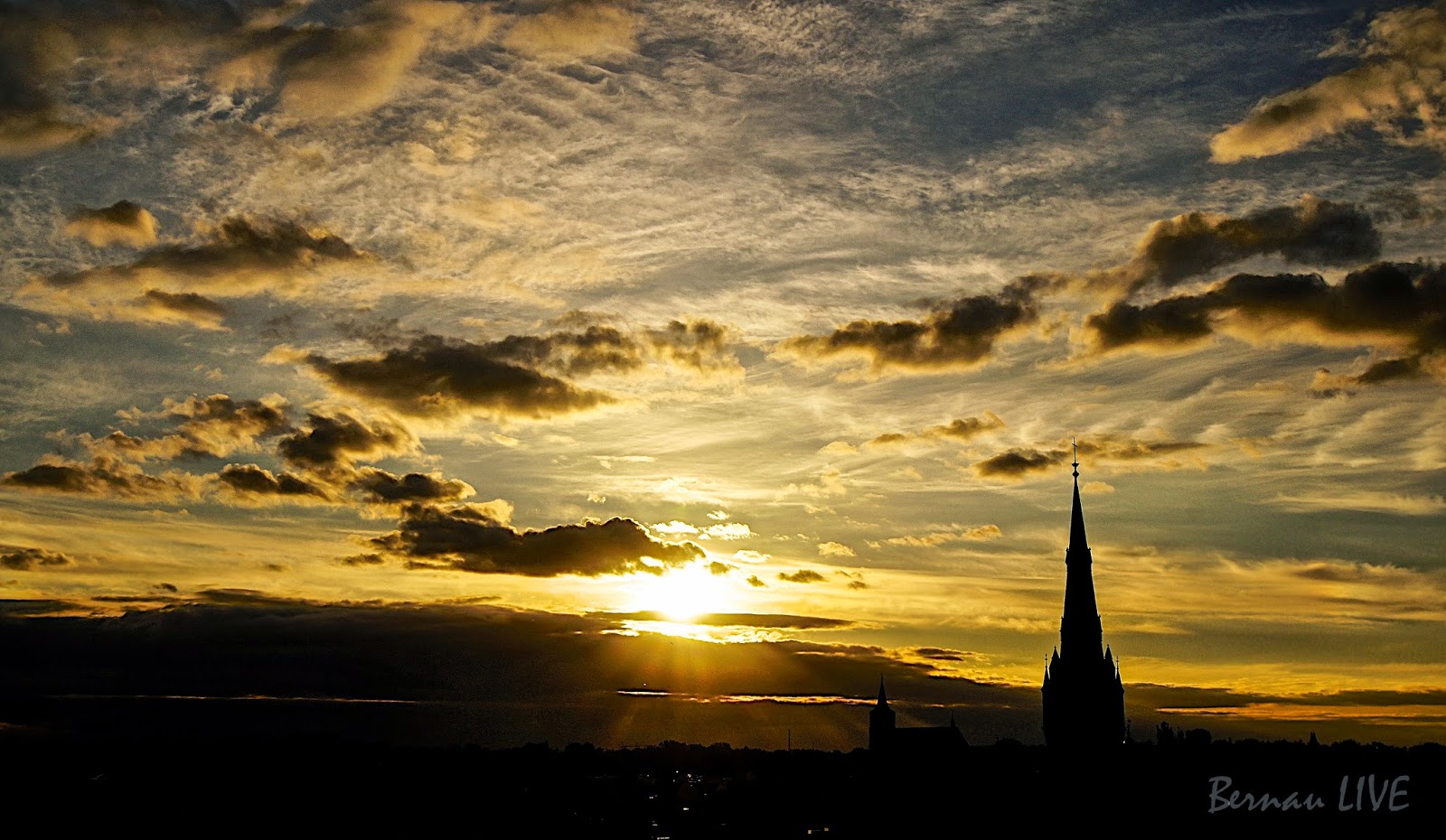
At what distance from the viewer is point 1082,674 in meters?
135

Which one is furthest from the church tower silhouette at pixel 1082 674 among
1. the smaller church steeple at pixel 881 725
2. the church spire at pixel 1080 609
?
the smaller church steeple at pixel 881 725

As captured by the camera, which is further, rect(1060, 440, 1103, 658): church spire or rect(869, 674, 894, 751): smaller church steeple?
rect(869, 674, 894, 751): smaller church steeple

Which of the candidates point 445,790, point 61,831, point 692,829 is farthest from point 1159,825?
point 61,831

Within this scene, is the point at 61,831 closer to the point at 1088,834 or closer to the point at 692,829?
the point at 692,829

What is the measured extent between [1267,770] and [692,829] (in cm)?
6925

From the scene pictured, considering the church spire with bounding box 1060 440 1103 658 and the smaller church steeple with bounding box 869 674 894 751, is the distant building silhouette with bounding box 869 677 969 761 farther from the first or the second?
the church spire with bounding box 1060 440 1103 658

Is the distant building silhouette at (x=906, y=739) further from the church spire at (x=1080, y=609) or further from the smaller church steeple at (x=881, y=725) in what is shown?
the church spire at (x=1080, y=609)

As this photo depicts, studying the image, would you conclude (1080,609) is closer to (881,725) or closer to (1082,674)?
(1082,674)

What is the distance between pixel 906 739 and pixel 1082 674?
135ft

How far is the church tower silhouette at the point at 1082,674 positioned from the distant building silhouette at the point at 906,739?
102 ft

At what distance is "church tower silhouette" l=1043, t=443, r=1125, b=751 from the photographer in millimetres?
135375

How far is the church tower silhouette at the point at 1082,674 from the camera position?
135 m

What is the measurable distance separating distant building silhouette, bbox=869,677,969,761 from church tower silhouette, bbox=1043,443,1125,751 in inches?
1226

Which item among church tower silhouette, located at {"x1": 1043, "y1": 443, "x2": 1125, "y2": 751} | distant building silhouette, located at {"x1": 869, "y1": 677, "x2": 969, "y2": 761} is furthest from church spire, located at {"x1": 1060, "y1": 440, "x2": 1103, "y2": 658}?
distant building silhouette, located at {"x1": 869, "y1": 677, "x2": 969, "y2": 761}
